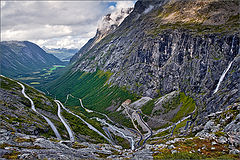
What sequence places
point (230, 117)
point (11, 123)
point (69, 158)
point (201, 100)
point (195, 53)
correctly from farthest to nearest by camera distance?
point (195, 53) → point (201, 100) → point (11, 123) → point (230, 117) → point (69, 158)

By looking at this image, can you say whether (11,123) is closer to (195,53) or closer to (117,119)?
(117,119)

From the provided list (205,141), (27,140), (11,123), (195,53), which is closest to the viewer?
(205,141)

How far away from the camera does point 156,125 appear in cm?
16188

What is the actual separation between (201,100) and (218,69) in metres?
34.1

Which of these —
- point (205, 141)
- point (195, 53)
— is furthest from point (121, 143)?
point (195, 53)

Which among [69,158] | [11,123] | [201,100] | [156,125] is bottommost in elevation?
[156,125]

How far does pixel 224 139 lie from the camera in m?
50.7

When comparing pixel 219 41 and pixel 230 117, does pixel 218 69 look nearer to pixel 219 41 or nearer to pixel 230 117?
pixel 219 41

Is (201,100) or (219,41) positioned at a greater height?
(219,41)

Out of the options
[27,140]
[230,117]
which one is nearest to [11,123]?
[27,140]

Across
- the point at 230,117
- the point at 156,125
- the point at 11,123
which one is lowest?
the point at 156,125

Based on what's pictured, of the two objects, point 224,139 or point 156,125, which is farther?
point 156,125

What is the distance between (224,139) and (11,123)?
283 feet

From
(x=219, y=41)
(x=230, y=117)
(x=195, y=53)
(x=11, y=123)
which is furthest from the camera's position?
(x=195, y=53)
